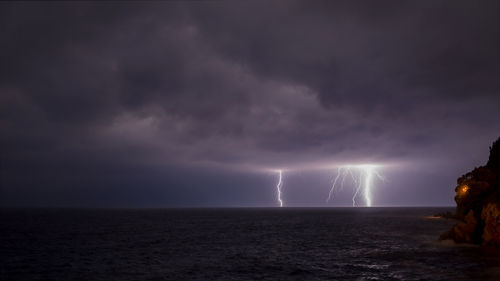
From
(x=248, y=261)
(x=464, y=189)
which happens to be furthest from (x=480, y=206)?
(x=248, y=261)

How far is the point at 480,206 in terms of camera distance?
51.8 m

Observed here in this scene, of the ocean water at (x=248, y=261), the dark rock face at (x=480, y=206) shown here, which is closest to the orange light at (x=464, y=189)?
the dark rock face at (x=480, y=206)

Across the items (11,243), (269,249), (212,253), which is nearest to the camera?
(212,253)

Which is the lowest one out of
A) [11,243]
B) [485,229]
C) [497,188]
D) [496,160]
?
[11,243]

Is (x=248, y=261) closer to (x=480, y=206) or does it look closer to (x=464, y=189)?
(x=480, y=206)

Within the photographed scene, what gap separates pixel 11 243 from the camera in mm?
60094

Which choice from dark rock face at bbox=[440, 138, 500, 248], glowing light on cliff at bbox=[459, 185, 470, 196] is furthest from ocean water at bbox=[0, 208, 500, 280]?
glowing light on cliff at bbox=[459, 185, 470, 196]

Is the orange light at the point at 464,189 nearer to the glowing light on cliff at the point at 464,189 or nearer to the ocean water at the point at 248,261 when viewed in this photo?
the glowing light on cliff at the point at 464,189

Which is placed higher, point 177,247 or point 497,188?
point 497,188

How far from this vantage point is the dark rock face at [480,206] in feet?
152

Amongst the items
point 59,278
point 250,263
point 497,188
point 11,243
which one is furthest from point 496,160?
point 11,243

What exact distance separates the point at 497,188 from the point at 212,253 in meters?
46.5

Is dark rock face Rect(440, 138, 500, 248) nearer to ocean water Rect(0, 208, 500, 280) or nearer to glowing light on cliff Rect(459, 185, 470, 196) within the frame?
glowing light on cliff Rect(459, 185, 470, 196)

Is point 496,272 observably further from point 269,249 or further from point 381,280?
point 269,249
